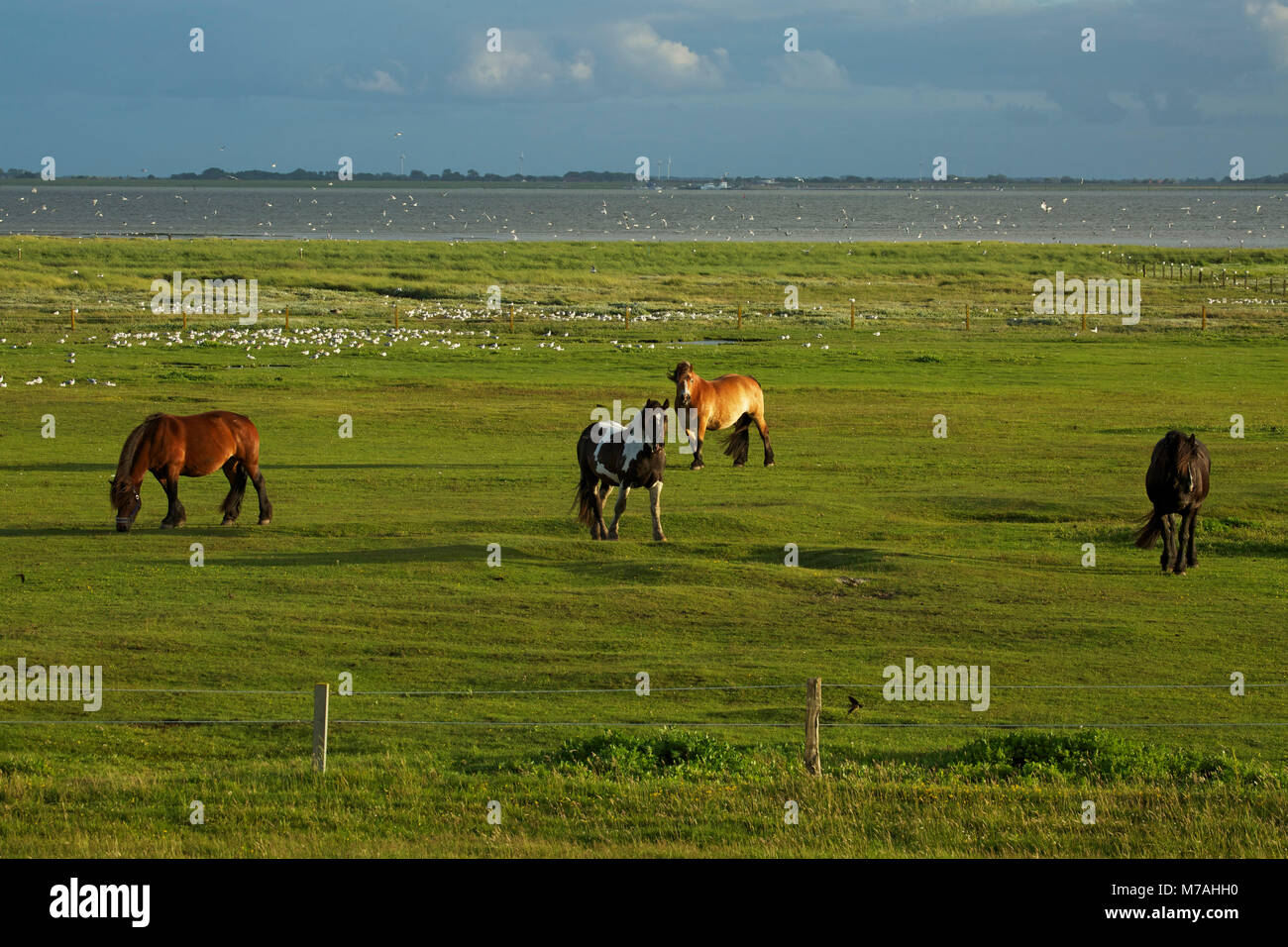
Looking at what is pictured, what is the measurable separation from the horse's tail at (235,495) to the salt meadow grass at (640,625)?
0.52 metres

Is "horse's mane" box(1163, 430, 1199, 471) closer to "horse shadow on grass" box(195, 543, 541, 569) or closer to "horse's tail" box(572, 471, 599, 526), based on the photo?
"horse's tail" box(572, 471, 599, 526)

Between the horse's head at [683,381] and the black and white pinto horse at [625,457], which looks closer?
the black and white pinto horse at [625,457]

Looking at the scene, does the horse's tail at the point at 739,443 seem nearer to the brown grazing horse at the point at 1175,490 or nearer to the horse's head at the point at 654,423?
the horse's head at the point at 654,423

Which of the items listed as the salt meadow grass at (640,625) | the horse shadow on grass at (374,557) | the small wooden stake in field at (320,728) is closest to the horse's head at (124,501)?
the salt meadow grass at (640,625)

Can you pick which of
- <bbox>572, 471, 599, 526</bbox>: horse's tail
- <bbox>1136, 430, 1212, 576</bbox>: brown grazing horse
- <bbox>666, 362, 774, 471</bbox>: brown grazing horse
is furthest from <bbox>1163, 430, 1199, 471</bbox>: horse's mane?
<bbox>666, 362, 774, 471</bbox>: brown grazing horse

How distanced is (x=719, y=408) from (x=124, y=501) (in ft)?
42.6

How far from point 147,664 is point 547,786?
6.59m

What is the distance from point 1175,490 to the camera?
71.9 feet

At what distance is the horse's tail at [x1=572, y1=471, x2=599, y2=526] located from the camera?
2364cm

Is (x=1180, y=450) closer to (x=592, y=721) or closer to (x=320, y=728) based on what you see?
(x=592, y=721)

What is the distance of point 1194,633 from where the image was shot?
760 inches

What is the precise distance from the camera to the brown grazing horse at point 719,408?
30422 millimetres

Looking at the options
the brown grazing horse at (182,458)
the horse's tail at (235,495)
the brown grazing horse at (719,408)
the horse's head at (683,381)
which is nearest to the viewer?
the brown grazing horse at (182,458)
